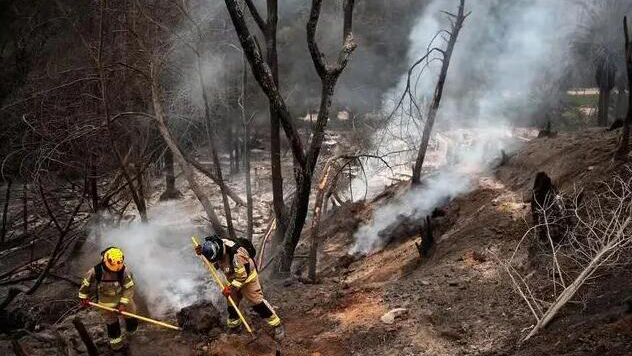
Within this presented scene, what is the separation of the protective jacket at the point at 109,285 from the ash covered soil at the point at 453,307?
1.96 ft

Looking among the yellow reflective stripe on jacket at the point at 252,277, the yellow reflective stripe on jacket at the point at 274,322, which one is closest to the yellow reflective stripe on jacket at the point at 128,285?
the yellow reflective stripe on jacket at the point at 252,277

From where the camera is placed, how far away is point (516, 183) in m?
10.2

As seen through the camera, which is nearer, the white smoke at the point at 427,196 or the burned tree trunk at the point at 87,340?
the burned tree trunk at the point at 87,340

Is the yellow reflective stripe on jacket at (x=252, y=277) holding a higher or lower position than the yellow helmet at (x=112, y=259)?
lower

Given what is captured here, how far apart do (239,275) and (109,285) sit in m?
1.63

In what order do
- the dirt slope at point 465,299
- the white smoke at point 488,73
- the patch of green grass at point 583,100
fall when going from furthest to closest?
the patch of green grass at point 583,100 < the white smoke at point 488,73 < the dirt slope at point 465,299

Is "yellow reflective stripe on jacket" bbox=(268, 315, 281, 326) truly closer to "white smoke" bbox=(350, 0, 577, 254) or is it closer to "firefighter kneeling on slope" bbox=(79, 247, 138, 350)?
"firefighter kneeling on slope" bbox=(79, 247, 138, 350)

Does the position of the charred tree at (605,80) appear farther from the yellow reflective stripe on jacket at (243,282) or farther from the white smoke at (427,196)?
the yellow reflective stripe on jacket at (243,282)

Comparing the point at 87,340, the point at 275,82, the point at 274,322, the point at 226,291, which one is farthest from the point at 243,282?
the point at 275,82

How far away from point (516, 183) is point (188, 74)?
8.04m

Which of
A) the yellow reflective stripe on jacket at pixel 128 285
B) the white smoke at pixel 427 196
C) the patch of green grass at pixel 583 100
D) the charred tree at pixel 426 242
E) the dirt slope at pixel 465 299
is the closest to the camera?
the dirt slope at pixel 465 299

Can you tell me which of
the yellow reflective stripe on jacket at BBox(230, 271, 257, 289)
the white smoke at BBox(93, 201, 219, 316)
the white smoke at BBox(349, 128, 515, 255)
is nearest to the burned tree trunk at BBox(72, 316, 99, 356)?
the yellow reflective stripe on jacket at BBox(230, 271, 257, 289)

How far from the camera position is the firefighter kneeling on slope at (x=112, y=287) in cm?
569

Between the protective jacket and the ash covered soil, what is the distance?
1.96 ft
